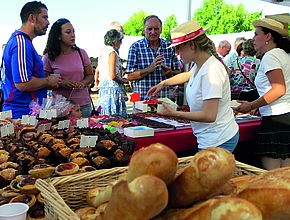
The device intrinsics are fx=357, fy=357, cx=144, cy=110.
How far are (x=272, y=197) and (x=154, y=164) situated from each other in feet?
0.89

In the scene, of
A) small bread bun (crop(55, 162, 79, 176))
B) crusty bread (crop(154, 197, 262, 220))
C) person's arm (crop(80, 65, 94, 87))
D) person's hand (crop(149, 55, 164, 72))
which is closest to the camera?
crusty bread (crop(154, 197, 262, 220))

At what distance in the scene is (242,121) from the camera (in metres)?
3.22

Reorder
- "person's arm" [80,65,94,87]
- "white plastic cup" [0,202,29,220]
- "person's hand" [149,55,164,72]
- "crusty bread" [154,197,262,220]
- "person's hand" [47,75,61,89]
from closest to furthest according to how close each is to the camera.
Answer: "crusty bread" [154,197,262,220]
"white plastic cup" [0,202,29,220]
"person's hand" [47,75,61,89]
"person's arm" [80,65,94,87]
"person's hand" [149,55,164,72]

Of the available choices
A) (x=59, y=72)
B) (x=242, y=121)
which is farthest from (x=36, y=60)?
(x=242, y=121)

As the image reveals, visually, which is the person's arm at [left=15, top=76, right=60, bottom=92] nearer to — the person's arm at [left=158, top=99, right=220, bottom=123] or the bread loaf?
the person's arm at [left=158, top=99, right=220, bottom=123]

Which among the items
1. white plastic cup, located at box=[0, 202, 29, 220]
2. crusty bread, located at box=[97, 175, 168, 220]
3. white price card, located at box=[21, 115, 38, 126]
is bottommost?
white plastic cup, located at box=[0, 202, 29, 220]

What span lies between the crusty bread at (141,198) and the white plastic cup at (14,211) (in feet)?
1.43

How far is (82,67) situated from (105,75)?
3.37 ft

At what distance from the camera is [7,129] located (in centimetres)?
209

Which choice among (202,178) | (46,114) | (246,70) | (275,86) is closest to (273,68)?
(275,86)

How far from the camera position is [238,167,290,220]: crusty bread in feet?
2.52

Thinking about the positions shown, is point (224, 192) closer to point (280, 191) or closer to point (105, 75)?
point (280, 191)

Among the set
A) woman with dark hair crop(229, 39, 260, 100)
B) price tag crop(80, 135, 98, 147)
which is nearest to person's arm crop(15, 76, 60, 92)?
price tag crop(80, 135, 98, 147)

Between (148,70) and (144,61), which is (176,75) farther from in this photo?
(144,61)
